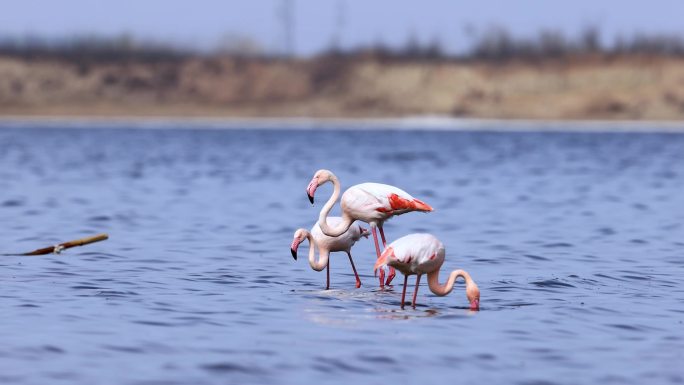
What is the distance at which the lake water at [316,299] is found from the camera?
35.0 ft

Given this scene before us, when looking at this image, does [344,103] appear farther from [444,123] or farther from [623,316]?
[623,316]

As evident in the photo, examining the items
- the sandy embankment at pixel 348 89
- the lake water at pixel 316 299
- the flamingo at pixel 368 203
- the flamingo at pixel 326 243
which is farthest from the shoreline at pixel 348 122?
the flamingo at pixel 368 203

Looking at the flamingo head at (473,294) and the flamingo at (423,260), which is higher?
the flamingo at (423,260)

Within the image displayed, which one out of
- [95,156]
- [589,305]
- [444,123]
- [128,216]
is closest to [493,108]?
[444,123]

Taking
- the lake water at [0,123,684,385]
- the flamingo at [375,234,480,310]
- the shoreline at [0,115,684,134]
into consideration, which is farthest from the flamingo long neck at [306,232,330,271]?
the shoreline at [0,115,684,134]

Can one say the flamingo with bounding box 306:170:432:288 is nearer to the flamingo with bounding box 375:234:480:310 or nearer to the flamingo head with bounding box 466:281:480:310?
the flamingo with bounding box 375:234:480:310

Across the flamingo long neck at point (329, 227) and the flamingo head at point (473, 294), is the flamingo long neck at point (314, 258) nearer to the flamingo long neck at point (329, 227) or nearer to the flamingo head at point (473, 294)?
the flamingo long neck at point (329, 227)

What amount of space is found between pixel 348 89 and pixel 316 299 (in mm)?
158663

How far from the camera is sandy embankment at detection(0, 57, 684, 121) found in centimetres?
16462

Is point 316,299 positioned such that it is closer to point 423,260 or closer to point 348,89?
point 423,260

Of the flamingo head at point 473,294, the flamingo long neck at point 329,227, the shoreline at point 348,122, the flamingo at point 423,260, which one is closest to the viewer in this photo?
the flamingo at point 423,260

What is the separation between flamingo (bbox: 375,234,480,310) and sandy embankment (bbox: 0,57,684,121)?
149 metres

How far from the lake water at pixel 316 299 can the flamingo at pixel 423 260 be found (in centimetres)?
29

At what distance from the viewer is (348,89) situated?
6786 inches
